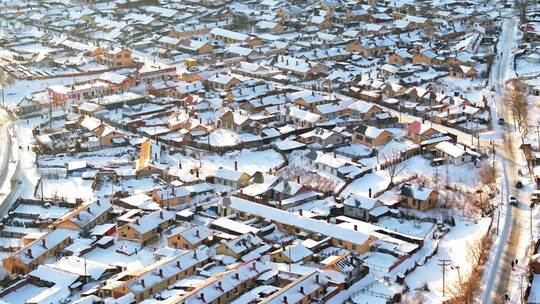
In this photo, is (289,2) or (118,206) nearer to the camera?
(118,206)

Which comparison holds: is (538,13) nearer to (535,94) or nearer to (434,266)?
(535,94)

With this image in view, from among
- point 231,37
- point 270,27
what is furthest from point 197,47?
point 270,27

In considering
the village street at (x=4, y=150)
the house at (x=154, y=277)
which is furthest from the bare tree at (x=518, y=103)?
the village street at (x=4, y=150)

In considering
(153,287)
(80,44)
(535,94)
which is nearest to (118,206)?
(153,287)

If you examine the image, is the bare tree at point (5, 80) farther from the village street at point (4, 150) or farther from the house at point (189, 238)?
the house at point (189, 238)

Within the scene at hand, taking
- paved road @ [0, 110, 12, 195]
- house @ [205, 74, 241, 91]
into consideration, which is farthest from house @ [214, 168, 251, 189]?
house @ [205, 74, 241, 91]
